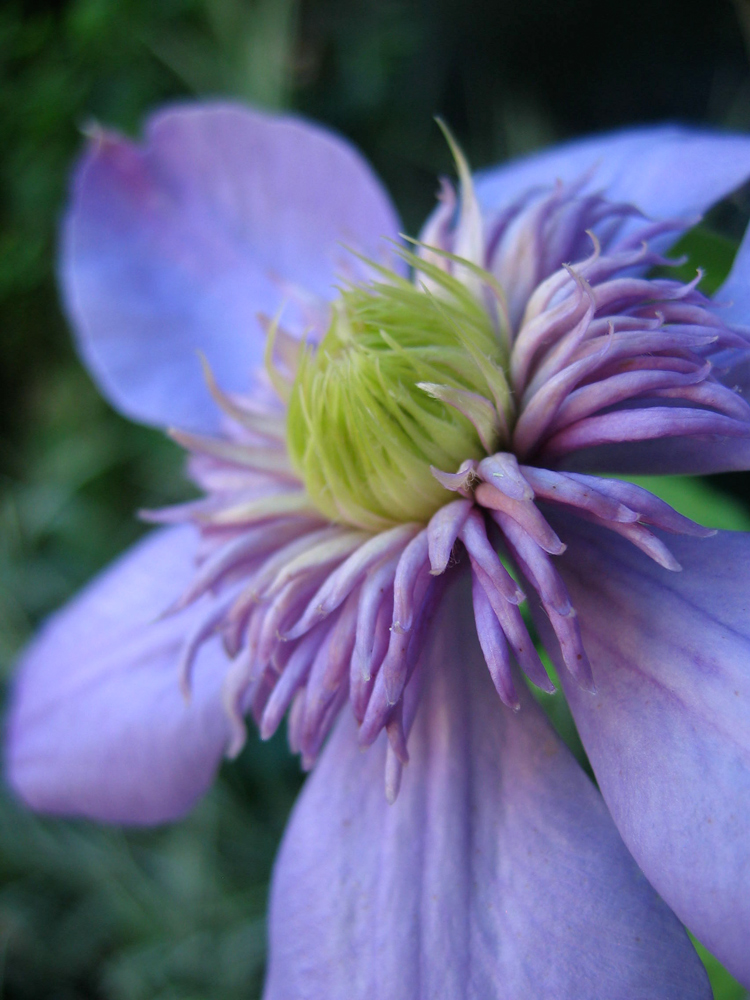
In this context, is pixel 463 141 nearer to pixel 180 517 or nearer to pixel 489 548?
pixel 180 517

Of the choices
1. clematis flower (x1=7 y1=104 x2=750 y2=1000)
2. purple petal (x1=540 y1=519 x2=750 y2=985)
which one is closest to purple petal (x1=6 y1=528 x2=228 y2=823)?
clematis flower (x1=7 y1=104 x2=750 y2=1000)

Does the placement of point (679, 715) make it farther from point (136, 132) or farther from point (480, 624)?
point (136, 132)

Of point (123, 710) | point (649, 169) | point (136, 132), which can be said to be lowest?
point (123, 710)

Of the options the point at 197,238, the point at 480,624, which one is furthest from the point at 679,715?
the point at 197,238

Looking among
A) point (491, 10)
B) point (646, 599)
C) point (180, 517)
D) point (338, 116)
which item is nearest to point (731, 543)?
point (646, 599)

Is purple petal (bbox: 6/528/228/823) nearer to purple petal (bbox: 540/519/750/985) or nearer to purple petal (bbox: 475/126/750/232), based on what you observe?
purple petal (bbox: 540/519/750/985)

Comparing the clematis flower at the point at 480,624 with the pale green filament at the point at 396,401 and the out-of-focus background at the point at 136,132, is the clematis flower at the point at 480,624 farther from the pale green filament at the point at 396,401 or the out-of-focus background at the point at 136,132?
the out-of-focus background at the point at 136,132

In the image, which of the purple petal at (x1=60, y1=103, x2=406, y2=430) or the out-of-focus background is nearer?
the purple petal at (x1=60, y1=103, x2=406, y2=430)
